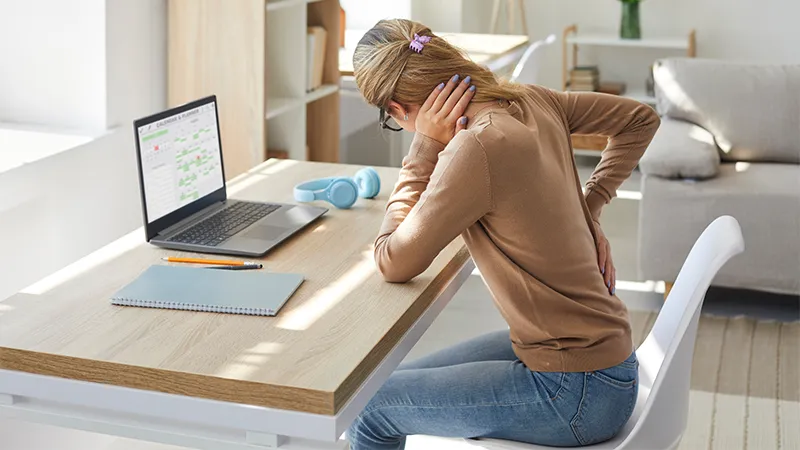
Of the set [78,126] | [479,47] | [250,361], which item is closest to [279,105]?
[78,126]

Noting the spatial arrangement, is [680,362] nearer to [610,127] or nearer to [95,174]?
[610,127]

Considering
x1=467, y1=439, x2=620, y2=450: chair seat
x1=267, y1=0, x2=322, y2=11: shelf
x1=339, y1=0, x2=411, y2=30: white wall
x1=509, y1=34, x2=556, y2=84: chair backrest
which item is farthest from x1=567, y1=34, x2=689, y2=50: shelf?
x1=467, y1=439, x2=620, y2=450: chair seat

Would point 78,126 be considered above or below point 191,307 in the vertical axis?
above

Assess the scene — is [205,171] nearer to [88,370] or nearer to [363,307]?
[363,307]

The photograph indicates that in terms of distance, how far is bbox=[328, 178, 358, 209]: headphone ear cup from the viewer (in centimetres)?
243

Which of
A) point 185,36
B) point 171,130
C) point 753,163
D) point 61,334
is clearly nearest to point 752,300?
point 753,163

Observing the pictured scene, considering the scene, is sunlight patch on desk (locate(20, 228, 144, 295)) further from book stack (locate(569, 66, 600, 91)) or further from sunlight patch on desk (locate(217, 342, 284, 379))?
book stack (locate(569, 66, 600, 91))

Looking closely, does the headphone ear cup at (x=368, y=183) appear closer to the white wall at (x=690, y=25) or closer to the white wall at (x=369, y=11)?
the white wall at (x=369, y=11)

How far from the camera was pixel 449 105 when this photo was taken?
1.87m

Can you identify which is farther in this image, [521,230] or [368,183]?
[368,183]

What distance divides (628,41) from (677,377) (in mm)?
4650

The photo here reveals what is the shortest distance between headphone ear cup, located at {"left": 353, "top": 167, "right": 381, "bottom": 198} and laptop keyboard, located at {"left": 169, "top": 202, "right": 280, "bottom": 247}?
0.23 meters

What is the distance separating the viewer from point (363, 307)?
1812 mm

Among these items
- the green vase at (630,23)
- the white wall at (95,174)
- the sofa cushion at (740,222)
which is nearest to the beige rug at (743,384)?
the sofa cushion at (740,222)
